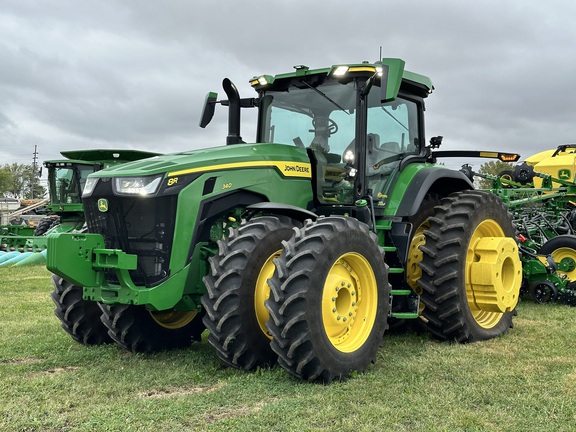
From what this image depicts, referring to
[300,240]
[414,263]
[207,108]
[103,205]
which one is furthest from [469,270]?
[103,205]

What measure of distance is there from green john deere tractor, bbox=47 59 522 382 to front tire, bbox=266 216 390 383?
0.04ft

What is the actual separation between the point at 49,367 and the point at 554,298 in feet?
22.1

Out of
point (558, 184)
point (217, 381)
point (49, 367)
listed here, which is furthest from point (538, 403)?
point (558, 184)

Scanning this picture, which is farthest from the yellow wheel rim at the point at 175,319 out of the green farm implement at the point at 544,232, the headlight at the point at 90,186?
the green farm implement at the point at 544,232

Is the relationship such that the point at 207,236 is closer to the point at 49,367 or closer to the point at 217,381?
the point at 217,381

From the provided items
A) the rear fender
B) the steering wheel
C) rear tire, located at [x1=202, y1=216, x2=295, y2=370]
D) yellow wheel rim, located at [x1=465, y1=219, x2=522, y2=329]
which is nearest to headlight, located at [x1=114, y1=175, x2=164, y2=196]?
rear tire, located at [x1=202, y1=216, x2=295, y2=370]

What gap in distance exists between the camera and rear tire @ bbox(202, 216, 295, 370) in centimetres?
480

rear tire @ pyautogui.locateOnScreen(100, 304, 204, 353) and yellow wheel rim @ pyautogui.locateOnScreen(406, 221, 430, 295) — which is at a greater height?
yellow wheel rim @ pyautogui.locateOnScreen(406, 221, 430, 295)

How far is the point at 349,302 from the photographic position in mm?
5105

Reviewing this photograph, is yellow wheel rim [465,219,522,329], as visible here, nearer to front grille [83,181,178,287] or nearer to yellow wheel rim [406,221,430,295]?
yellow wheel rim [406,221,430,295]

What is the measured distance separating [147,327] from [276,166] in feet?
6.43

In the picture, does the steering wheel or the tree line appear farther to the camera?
the tree line

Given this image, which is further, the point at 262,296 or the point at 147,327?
the point at 147,327

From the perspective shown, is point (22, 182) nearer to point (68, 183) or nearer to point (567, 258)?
point (68, 183)
